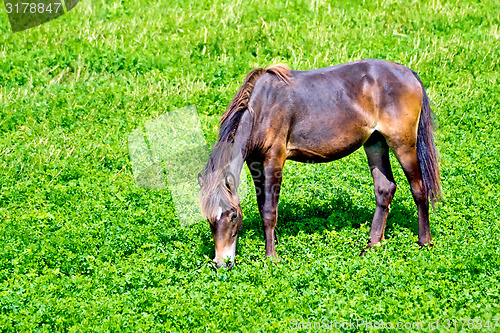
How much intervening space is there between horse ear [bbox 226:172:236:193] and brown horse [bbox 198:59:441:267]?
1cm

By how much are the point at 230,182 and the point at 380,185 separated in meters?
2.42

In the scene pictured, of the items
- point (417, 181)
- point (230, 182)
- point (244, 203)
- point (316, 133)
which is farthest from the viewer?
point (244, 203)

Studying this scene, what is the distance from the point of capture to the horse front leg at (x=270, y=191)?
25.1 ft

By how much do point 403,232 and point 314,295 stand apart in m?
2.24

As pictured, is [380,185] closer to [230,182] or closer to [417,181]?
[417,181]

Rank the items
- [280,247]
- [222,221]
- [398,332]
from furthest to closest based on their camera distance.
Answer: [280,247]
[222,221]
[398,332]

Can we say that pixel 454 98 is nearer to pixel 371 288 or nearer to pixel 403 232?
pixel 403 232

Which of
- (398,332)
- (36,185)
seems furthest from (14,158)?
(398,332)

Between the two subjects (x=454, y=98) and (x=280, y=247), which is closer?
(x=280, y=247)

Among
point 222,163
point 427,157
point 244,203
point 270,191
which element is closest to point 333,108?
point 270,191

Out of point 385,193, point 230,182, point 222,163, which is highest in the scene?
point 222,163

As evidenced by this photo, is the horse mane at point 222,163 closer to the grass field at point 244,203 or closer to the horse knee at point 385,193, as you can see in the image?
the grass field at point 244,203

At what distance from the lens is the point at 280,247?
796 centimetres

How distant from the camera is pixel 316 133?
7.84m
